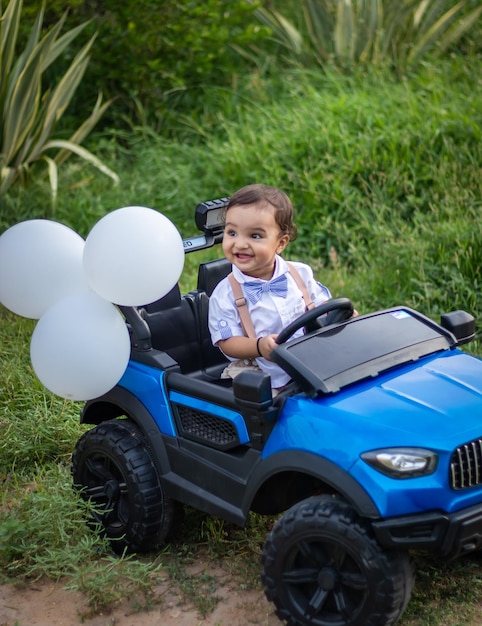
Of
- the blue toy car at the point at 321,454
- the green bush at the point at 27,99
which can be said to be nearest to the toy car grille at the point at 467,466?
the blue toy car at the point at 321,454

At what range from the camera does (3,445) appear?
3.89 meters

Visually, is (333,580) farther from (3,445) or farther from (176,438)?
(3,445)

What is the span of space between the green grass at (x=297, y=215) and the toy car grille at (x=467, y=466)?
20.0 inches

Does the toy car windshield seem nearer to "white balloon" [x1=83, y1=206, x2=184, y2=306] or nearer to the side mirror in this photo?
the side mirror

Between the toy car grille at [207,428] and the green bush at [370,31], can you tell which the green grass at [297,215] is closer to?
the green bush at [370,31]

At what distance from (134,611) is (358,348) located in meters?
1.09

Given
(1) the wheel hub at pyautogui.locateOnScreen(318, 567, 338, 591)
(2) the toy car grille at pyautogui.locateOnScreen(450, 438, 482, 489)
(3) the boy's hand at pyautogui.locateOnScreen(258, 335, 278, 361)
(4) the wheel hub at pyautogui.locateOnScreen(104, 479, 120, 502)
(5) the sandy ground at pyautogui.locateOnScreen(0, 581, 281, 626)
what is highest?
(3) the boy's hand at pyautogui.locateOnScreen(258, 335, 278, 361)

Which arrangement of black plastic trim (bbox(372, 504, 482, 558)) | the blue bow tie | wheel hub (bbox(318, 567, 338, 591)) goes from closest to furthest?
black plastic trim (bbox(372, 504, 482, 558)) → wheel hub (bbox(318, 567, 338, 591)) → the blue bow tie

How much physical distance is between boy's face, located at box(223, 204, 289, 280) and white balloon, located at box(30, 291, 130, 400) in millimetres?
467

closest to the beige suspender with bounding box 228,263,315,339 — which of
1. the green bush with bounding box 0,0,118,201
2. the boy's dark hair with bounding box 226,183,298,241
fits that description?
the boy's dark hair with bounding box 226,183,298,241

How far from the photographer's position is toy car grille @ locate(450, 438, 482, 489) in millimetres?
2553

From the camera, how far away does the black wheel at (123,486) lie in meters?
3.13

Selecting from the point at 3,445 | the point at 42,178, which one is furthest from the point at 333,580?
the point at 42,178

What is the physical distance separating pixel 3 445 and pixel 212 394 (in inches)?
53.8
